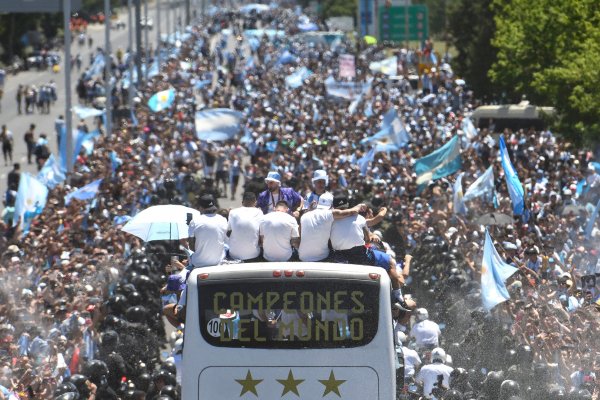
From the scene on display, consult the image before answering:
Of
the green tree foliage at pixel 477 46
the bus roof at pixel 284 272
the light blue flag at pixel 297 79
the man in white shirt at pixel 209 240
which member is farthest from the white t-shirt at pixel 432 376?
the green tree foliage at pixel 477 46

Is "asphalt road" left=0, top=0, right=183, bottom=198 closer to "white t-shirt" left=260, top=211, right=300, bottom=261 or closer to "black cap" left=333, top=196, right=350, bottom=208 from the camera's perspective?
"white t-shirt" left=260, top=211, right=300, bottom=261

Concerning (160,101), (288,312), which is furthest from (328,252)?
(160,101)

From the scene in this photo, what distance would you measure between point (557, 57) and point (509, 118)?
14.2ft

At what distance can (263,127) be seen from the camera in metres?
48.5

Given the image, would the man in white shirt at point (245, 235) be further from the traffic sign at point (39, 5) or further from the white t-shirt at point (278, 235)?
the traffic sign at point (39, 5)

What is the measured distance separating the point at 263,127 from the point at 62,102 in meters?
26.5

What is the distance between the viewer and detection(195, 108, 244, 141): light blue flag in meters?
40.1

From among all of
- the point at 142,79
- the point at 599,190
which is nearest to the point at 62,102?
the point at 142,79

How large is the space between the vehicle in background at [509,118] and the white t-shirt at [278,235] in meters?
32.7

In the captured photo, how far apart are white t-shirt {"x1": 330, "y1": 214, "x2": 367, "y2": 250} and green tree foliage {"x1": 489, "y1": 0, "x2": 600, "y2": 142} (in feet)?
80.1

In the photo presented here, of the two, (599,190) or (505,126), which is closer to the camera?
(599,190)

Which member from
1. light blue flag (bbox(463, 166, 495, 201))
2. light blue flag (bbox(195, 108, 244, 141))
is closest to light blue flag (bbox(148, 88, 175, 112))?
light blue flag (bbox(195, 108, 244, 141))

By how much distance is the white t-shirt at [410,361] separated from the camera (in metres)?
18.4

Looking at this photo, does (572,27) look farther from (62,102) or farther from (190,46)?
(190,46)
